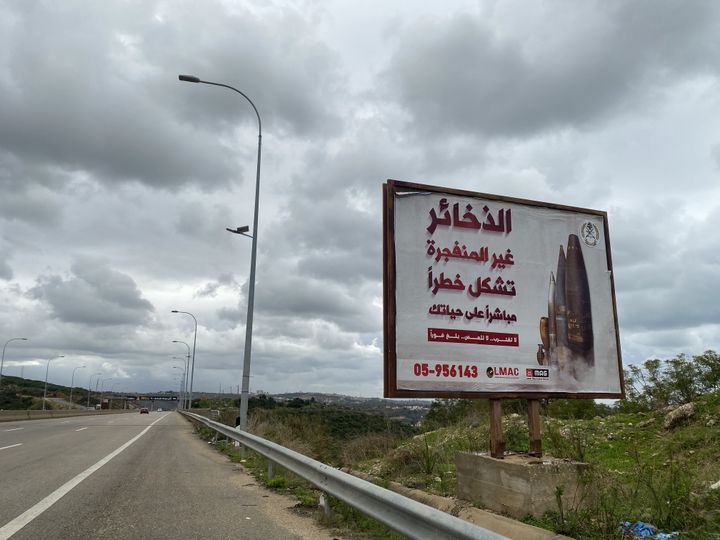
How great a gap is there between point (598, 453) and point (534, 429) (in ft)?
12.9

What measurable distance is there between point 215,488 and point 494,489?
4923 mm

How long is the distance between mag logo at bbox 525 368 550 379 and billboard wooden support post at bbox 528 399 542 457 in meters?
0.35

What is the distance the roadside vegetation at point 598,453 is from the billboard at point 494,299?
4.27ft

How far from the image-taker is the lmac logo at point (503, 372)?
309 inches

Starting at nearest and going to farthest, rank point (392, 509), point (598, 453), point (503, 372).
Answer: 1. point (392, 509)
2. point (503, 372)
3. point (598, 453)

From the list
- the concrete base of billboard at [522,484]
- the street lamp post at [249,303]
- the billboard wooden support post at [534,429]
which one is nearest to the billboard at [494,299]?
the billboard wooden support post at [534,429]

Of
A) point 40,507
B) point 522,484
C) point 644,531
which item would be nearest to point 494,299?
point 522,484

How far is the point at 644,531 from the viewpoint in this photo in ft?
17.5

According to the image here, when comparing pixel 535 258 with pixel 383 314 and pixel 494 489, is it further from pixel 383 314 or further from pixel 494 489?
pixel 494 489

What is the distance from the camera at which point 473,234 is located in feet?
27.4

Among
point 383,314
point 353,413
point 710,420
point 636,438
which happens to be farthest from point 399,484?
point 353,413

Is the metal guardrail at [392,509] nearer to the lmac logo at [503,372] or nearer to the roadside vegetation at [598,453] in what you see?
the roadside vegetation at [598,453]

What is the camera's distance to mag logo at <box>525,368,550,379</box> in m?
8.02

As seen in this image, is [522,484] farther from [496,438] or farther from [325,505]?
[325,505]
